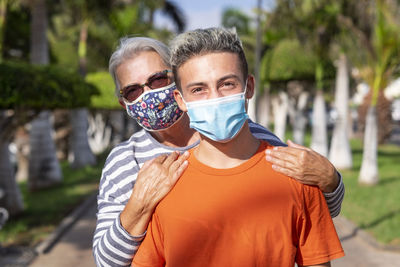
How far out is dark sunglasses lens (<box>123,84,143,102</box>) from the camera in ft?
8.47

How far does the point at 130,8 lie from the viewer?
1997cm

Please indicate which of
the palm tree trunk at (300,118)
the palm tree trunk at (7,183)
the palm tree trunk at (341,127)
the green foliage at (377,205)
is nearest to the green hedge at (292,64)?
the palm tree trunk at (341,127)

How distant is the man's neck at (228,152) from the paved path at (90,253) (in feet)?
18.7

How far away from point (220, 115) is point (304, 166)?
0.42m

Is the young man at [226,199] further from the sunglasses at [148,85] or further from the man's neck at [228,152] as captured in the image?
the sunglasses at [148,85]

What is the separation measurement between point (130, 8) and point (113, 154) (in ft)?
60.2

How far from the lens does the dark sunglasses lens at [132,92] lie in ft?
8.47

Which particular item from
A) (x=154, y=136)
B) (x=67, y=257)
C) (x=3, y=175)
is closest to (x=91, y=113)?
(x=3, y=175)

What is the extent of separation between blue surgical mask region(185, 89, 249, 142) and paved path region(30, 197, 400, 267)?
5787 mm

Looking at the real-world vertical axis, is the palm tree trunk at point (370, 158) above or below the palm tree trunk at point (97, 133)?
above

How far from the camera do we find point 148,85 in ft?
8.43

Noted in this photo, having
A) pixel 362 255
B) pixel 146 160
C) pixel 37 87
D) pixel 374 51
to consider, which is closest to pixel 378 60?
pixel 374 51

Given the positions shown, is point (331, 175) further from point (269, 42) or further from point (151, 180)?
point (269, 42)

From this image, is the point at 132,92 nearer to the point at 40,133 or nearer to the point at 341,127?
the point at 40,133
